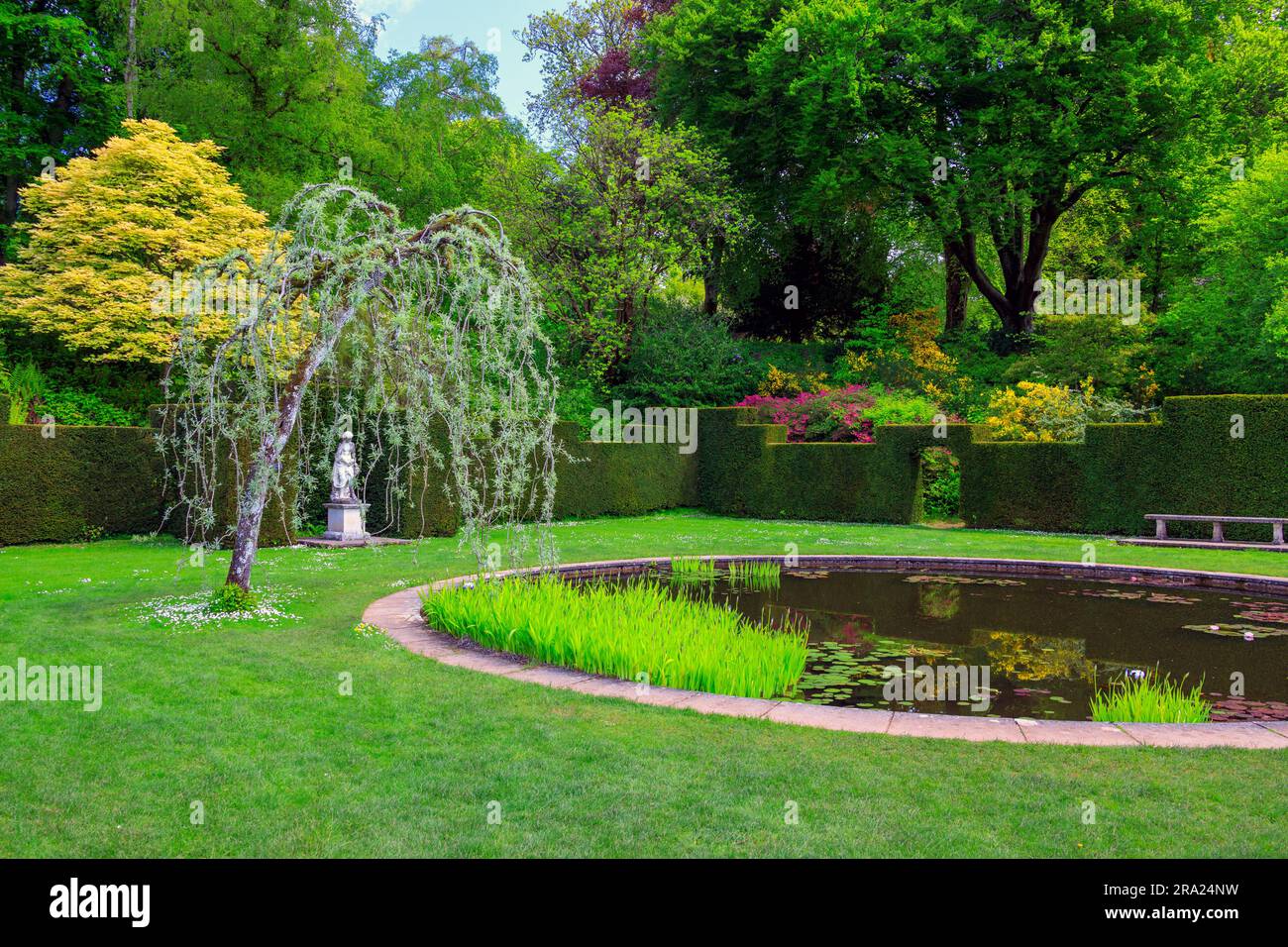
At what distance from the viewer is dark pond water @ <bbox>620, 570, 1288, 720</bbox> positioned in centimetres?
596

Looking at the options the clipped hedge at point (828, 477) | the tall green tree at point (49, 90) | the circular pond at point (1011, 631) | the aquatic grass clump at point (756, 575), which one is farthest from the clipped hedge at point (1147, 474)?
the tall green tree at point (49, 90)

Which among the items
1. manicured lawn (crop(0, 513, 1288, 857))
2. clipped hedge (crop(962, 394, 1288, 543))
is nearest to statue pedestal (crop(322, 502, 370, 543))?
manicured lawn (crop(0, 513, 1288, 857))

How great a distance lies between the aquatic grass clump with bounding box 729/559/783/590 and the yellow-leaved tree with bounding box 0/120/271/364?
12.8m

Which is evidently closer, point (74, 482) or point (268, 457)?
point (268, 457)

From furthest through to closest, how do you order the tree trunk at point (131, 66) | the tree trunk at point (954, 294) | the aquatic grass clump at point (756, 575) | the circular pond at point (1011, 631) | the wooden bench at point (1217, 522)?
the tree trunk at point (954, 294)
the tree trunk at point (131, 66)
the wooden bench at point (1217, 522)
the aquatic grass clump at point (756, 575)
the circular pond at point (1011, 631)

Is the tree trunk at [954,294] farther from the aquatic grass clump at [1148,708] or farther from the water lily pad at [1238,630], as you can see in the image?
the aquatic grass clump at [1148,708]

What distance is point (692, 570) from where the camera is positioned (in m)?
11.6

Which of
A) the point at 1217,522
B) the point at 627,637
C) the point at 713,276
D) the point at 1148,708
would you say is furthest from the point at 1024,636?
the point at 713,276

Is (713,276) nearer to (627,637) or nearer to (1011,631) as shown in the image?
(1011,631)

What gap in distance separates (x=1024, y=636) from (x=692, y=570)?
180 inches

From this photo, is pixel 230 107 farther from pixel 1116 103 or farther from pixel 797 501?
pixel 1116 103

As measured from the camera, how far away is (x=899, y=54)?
25.0m

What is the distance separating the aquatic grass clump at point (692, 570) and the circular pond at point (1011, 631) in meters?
0.06

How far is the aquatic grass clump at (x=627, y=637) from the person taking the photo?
19.2 ft
